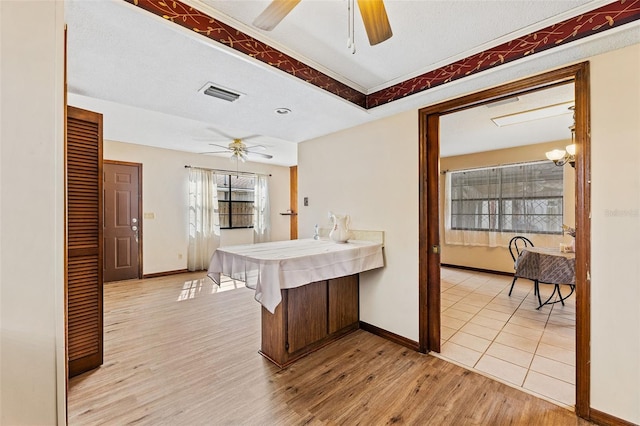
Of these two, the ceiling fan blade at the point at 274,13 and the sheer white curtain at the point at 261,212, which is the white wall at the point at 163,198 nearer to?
the sheer white curtain at the point at 261,212

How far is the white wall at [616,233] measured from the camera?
1.58 m

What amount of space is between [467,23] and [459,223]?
16.3 feet

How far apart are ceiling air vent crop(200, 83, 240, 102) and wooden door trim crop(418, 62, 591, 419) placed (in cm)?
167

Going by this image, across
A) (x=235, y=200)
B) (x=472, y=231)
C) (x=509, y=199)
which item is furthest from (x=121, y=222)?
(x=509, y=199)

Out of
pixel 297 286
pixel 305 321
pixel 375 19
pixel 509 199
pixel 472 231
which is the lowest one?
pixel 305 321

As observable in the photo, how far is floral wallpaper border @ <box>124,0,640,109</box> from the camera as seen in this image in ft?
4.73

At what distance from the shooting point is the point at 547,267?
3312 mm

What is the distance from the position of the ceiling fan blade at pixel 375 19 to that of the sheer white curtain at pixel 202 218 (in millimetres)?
5040

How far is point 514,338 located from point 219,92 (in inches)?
142

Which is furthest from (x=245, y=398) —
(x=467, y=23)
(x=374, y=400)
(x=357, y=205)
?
(x=467, y=23)

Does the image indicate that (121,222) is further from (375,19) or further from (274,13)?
(375,19)

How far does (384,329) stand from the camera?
9.08 feet

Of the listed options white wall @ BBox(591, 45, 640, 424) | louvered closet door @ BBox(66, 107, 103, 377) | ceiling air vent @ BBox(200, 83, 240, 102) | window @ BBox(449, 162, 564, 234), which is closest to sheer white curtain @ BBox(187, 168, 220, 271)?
louvered closet door @ BBox(66, 107, 103, 377)

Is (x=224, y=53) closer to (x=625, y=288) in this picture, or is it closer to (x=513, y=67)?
(x=513, y=67)
